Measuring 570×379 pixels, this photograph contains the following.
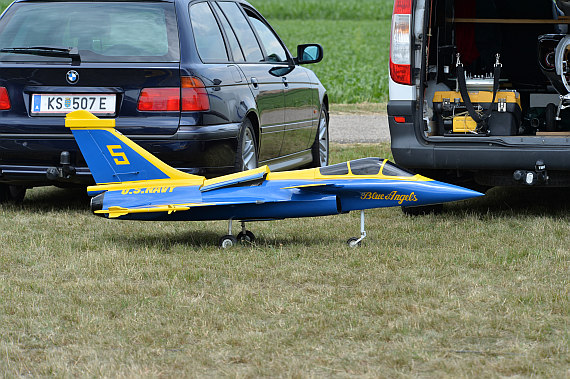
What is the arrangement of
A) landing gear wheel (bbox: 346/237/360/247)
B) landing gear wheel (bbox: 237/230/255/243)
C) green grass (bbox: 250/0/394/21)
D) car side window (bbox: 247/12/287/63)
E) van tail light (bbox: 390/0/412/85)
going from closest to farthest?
1. landing gear wheel (bbox: 346/237/360/247)
2. landing gear wheel (bbox: 237/230/255/243)
3. van tail light (bbox: 390/0/412/85)
4. car side window (bbox: 247/12/287/63)
5. green grass (bbox: 250/0/394/21)

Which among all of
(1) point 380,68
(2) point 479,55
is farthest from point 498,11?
(1) point 380,68

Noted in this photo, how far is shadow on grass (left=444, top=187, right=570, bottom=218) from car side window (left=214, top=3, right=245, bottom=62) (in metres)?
2.21

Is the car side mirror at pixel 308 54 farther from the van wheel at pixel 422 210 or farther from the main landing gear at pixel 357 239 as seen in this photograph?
the main landing gear at pixel 357 239

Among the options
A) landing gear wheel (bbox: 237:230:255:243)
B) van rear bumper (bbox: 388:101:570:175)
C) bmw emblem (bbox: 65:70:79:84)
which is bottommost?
landing gear wheel (bbox: 237:230:255:243)

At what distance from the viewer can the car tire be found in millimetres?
8086

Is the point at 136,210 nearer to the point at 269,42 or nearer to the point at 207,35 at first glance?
the point at 207,35

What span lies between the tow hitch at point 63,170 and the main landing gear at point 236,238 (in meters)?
1.61

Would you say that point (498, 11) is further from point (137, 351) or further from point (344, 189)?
point (137, 351)

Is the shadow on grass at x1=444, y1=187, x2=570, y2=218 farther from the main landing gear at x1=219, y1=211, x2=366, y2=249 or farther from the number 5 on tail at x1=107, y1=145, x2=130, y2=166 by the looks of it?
the number 5 on tail at x1=107, y1=145, x2=130, y2=166

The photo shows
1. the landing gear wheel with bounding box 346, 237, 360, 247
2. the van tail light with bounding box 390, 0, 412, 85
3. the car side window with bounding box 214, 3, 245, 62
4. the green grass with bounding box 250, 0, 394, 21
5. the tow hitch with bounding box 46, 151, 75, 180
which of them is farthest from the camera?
the green grass with bounding box 250, 0, 394, 21

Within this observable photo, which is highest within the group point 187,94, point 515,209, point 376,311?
point 187,94

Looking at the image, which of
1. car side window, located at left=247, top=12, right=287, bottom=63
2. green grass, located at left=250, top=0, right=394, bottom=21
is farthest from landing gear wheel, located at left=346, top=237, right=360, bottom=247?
green grass, located at left=250, top=0, right=394, bottom=21

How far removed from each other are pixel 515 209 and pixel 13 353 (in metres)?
5.30

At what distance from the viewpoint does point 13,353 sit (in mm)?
4477
